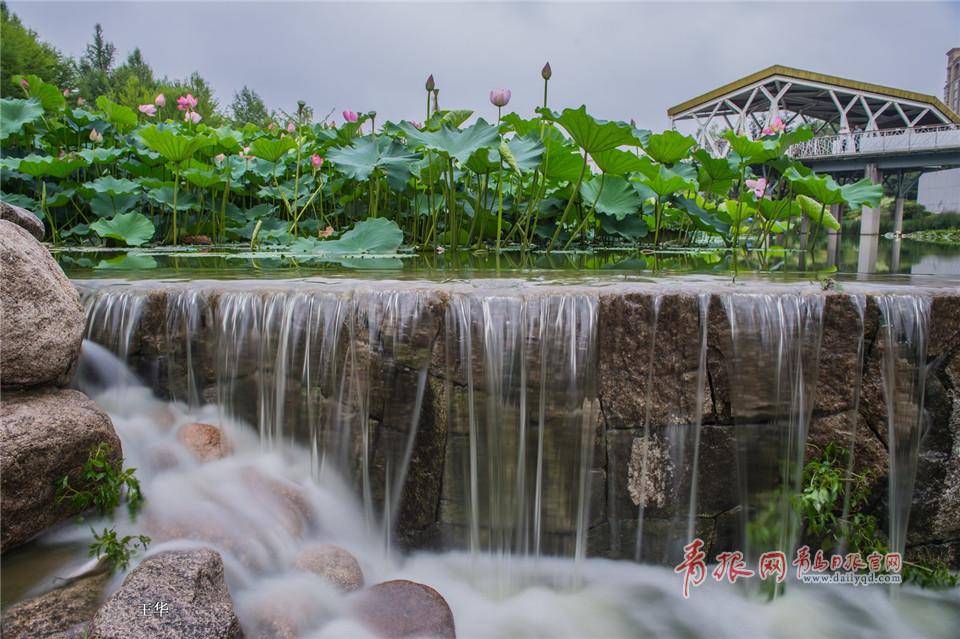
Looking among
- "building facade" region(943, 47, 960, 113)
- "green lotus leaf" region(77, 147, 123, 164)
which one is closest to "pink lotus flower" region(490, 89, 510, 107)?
"green lotus leaf" region(77, 147, 123, 164)

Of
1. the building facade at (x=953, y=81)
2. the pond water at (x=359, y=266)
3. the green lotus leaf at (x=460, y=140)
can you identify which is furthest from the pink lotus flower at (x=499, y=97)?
the building facade at (x=953, y=81)

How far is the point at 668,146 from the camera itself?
15.0 feet

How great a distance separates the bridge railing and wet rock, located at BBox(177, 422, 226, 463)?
1843cm

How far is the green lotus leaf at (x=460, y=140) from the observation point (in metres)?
3.73

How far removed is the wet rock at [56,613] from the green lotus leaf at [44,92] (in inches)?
244

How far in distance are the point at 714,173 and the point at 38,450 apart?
5053 mm

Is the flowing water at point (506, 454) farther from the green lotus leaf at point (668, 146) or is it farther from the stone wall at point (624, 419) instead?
the green lotus leaf at point (668, 146)

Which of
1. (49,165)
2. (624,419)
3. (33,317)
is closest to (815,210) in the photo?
(624,419)

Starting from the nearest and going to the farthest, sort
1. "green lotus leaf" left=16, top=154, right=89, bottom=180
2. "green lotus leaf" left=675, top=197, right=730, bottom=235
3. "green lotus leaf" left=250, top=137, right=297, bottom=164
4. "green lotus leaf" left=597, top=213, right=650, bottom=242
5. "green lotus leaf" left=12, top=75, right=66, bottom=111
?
"green lotus leaf" left=250, top=137, right=297, bottom=164 < "green lotus leaf" left=16, top=154, right=89, bottom=180 < "green lotus leaf" left=597, top=213, right=650, bottom=242 < "green lotus leaf" left=675, top=197, right=730, bottom=235 < "green lotus leaf" left=12, top=75, right=66, bottom=111

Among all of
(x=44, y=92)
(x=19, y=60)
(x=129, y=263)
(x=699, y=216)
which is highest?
(x=19, y=60)

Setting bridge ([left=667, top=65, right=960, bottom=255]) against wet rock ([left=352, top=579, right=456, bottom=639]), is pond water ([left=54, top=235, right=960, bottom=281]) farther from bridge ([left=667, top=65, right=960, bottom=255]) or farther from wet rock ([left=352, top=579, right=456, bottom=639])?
bridge ([left=667, top=65, right=960, bottom=255])

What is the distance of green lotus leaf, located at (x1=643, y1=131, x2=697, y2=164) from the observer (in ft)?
14.4

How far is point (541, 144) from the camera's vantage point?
13.0 feet

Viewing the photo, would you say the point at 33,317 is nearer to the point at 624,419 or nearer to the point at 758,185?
the point at 624,419
